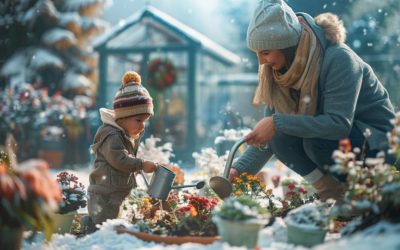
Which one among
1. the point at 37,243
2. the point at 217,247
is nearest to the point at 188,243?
the point at 217,247

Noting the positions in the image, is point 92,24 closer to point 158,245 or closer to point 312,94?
point 312,94

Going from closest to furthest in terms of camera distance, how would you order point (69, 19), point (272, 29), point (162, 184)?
point (272, 29), point (162, 184), point (69, 19)

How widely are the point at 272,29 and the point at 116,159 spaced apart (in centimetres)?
116

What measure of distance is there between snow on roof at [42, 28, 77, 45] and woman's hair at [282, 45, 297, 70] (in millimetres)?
10477

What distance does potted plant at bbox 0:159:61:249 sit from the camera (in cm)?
230

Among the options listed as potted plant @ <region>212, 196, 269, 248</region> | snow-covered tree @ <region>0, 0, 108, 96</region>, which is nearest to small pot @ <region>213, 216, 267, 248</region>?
potted plant @ <region>212, 196, 269, 248</region>

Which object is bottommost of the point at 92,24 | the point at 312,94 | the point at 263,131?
the point at 263,131

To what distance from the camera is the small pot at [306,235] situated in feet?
8.98

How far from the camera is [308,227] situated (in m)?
2.72

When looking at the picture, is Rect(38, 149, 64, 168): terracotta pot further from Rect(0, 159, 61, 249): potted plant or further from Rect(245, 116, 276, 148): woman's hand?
Rect(0, 159, 61, 249): potted plant

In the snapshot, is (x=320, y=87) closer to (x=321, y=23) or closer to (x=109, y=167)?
(x=321, y=23)

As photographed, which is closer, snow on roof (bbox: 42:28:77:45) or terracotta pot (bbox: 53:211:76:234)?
terracotta pot (bbox: 53:211:76:234)

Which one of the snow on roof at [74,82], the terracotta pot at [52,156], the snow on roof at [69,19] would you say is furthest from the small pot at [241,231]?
the snow on roof at [69,19]

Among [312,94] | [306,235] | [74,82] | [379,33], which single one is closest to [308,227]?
[306,235]
